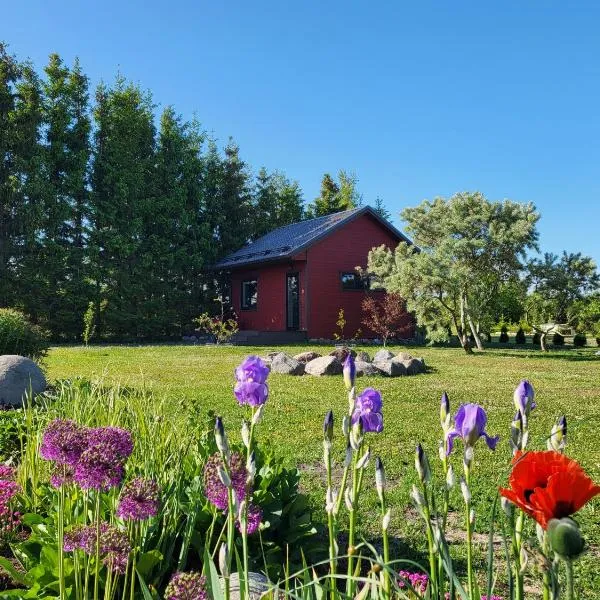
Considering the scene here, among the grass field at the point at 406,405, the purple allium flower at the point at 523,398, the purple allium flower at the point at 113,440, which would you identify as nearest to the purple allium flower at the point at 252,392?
the purple allium flower at the point at 113,440

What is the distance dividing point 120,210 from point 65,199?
214 centimetres

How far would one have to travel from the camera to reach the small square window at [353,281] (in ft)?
73.2

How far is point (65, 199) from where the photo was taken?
885 inches

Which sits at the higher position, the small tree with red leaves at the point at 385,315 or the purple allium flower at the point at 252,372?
the small tree with red leaves at the point at 385,315

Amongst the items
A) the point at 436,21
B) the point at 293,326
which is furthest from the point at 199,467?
the point at 293,326

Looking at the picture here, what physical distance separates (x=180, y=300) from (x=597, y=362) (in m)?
16.4

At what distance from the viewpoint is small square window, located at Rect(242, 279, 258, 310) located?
24.6 metres

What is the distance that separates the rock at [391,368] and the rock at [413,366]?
0.13 m

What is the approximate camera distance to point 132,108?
79.4 feet

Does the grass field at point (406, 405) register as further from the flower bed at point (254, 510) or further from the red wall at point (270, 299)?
the red wall at point (270, 299)

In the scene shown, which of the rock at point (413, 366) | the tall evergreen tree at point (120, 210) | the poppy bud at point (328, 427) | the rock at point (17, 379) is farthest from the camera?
the tall evergreen tree at point (120, 210)

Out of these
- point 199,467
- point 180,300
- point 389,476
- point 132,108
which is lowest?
point 389,476

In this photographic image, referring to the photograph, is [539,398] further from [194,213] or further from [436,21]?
[194,213]

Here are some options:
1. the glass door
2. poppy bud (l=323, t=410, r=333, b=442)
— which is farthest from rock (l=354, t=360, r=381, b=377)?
the glass door
